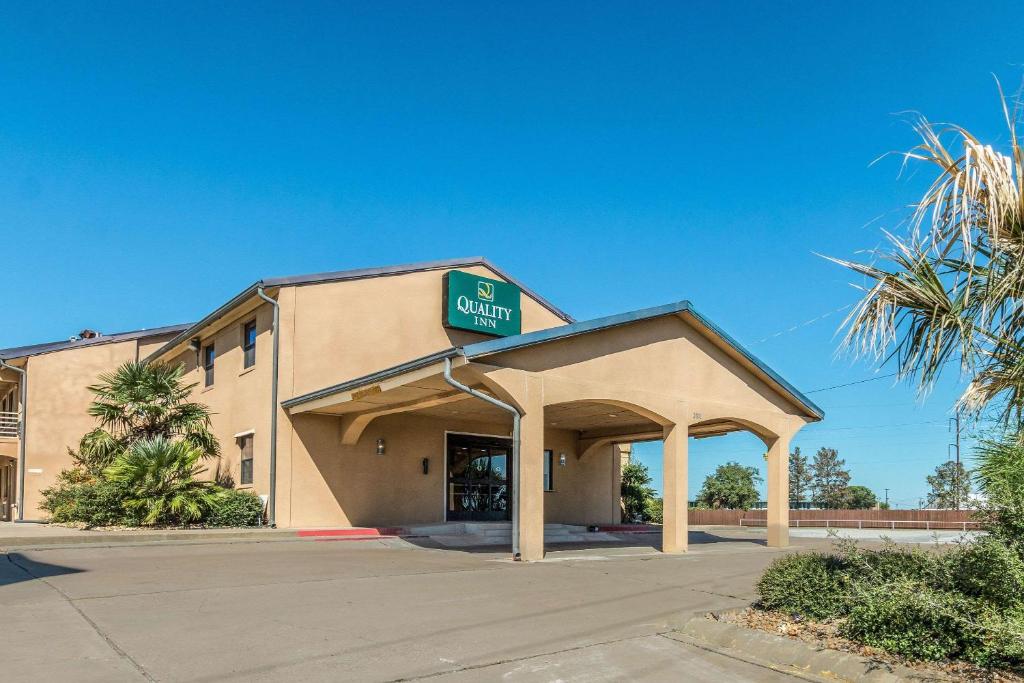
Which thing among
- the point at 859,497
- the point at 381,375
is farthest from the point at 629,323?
the point at 859,497

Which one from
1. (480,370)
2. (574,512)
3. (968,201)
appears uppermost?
(968,201)

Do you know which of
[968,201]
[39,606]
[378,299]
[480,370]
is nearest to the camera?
[968,201]

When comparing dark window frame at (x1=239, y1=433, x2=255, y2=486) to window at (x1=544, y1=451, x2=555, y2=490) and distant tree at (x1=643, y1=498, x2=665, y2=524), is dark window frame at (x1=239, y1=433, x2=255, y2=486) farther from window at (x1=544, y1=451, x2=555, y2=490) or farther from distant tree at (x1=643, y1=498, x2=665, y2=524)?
distant tree at (x1=643, y1=498, x2=665, y2=524)

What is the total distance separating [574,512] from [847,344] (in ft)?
54.6

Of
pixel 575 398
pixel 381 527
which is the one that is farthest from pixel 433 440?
pixel 575 398

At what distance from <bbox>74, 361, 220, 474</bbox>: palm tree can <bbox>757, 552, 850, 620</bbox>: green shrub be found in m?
14.7

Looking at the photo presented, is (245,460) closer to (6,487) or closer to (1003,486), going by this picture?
(6,487)

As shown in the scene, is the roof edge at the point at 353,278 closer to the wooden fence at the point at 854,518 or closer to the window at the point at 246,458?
the window at the point at 246,458

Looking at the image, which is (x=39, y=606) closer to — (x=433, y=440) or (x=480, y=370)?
(x=480, y=370)

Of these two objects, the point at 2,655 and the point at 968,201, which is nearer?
the point at 2,655

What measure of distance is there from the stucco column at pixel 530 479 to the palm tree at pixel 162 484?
7145mm

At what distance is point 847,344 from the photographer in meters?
7.67

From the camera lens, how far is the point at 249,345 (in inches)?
787

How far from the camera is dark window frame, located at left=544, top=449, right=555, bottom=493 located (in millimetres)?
22828
